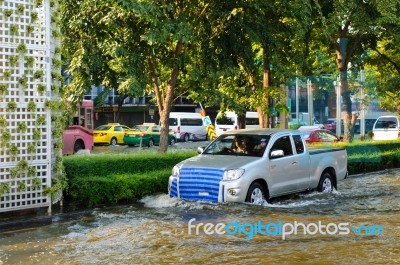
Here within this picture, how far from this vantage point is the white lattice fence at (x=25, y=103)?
10938mm

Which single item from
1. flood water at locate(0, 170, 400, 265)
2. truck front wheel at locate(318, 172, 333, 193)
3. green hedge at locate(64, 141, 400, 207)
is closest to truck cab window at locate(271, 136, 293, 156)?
flood water at locate(0, 170, 400, 265)

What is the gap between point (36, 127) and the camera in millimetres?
11367

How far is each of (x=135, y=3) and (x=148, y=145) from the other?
28.5 metres

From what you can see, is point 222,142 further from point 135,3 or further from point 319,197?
point 135,3

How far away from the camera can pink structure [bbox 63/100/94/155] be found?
89.7ft

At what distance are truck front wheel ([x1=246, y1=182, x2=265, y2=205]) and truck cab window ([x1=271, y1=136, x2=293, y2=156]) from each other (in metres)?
1.14

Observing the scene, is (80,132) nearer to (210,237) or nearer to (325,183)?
(325,183)

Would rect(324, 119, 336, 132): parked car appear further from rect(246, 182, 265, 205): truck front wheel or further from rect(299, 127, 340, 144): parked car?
rect(246, 182, 265, 205): truck front wheel

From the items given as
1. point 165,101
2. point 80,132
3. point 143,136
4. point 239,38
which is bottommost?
point 143,136

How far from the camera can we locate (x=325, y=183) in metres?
14.1

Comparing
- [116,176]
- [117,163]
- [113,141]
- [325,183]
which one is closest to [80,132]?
[113,141]

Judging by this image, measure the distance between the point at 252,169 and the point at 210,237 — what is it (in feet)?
8.68

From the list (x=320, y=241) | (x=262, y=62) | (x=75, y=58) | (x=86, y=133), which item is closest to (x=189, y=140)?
(x=86, y=133)

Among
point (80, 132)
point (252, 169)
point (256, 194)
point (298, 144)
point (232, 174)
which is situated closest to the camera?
point (232, 174)
